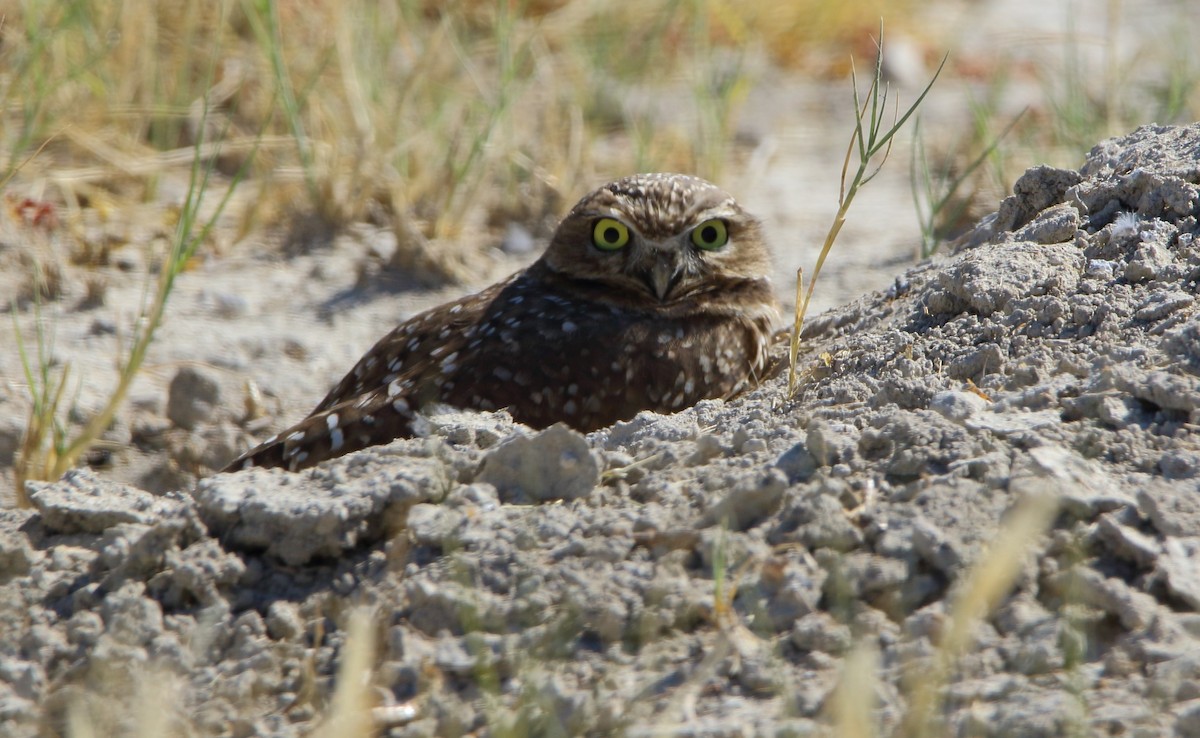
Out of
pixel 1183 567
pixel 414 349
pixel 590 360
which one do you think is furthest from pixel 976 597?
pixel 414 349

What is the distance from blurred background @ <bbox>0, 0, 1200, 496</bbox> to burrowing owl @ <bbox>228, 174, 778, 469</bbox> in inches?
30.7

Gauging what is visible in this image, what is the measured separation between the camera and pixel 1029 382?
272 centimetres

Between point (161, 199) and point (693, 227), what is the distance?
2.91m

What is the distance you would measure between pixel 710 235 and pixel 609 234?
33cm

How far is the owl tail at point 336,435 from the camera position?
3488 millimetres

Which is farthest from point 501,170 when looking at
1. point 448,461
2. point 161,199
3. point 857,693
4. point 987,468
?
point 857,693

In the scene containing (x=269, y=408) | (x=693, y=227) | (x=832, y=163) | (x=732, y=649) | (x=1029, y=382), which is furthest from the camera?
(x=832, y=163)

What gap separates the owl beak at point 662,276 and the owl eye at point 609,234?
14 cm

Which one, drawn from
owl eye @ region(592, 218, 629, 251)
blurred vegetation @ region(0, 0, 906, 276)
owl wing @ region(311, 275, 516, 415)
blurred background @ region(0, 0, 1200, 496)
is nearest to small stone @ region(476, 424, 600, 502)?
owl wing @ region(311, 275, 516, 415)

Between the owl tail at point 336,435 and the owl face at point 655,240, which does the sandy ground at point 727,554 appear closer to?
the owl tail at point 336,435

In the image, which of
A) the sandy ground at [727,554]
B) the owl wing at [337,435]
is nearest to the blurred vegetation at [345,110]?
the owl wing at [337,435]

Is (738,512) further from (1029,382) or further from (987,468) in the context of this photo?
(1029,382)

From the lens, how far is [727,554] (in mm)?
2250

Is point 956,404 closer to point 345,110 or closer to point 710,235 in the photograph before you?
point 710,235
